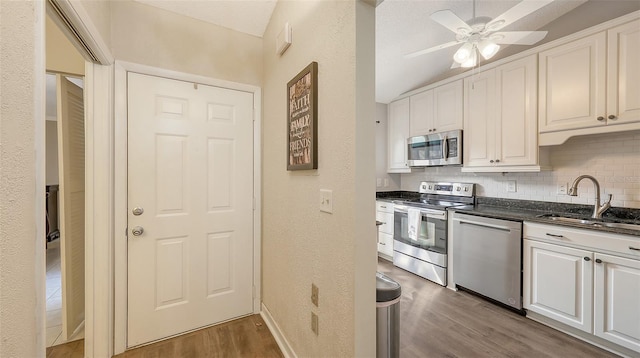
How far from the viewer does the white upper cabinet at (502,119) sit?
247 cm

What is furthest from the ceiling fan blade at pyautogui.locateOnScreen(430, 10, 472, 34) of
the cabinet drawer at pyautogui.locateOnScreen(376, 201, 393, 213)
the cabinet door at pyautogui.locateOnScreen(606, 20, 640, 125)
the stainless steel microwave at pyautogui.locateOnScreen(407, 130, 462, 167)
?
the cabinet drawer at pyautogui.locateOnScreen(376, 201, 393, 213)

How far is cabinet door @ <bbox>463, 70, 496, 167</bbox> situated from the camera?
2.78 m

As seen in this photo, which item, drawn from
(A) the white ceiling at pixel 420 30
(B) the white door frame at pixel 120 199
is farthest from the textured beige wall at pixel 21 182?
(A) the white ceiling at pixel 420 30

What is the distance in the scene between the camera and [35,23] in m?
0.81

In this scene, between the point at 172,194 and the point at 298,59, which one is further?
the point at 172,194

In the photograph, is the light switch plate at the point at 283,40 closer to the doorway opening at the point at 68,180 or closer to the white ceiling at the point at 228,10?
the white ceiling at the point at 228,10

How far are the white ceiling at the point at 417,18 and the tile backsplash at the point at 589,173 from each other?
41.8 inches

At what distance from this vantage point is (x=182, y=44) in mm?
1995

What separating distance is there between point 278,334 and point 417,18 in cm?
307

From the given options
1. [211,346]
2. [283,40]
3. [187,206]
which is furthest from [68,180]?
[283,40]

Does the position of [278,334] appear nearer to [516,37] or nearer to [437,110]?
[516,37]

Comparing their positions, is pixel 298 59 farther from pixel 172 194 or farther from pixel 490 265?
pixel 490 265

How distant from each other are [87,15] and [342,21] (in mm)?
1324

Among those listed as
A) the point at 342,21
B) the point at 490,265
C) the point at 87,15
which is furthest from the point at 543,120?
the point at 87,15
